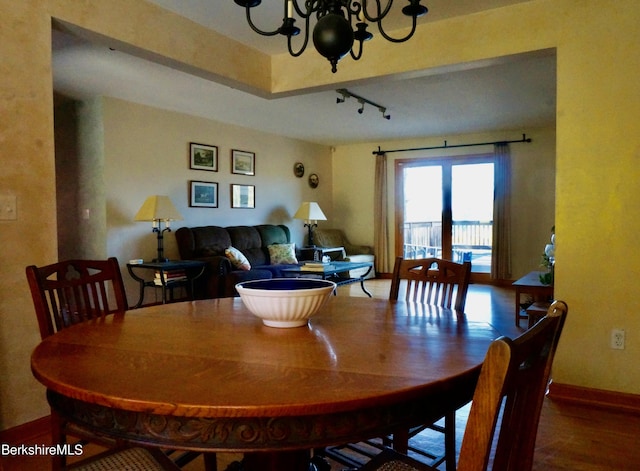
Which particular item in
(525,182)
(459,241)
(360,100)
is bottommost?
(459,241)

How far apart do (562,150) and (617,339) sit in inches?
45.2

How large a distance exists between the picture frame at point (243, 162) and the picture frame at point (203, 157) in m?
0.34

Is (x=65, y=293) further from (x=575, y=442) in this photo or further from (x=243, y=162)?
(x=243, y=162)

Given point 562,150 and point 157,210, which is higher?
point 562,150

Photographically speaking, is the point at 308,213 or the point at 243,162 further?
the point at 308,213

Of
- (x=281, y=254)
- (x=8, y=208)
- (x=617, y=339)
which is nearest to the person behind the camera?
(x=8, y=208)

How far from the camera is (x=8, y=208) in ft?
7.16

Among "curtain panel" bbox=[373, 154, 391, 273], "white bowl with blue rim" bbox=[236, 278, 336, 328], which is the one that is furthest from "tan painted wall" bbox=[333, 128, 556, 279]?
"white bowl with blue rim" bbox=[236, 278, 336, 328]

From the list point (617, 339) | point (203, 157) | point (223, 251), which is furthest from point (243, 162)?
point (617, 339)

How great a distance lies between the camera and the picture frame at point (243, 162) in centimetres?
663

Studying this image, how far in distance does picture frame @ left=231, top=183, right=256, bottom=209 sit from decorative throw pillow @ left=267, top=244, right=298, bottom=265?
793 millimetres

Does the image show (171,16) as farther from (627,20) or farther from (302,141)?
(302,141)

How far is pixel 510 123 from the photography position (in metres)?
6.78

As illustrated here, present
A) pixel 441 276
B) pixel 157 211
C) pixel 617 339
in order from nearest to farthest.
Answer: pixel 441 276 < pixel 617 339 < pixel 157 211
